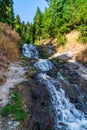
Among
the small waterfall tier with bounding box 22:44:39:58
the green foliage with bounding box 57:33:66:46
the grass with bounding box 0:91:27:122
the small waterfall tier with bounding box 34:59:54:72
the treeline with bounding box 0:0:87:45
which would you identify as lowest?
the grass with bounding box 0:91:27:122

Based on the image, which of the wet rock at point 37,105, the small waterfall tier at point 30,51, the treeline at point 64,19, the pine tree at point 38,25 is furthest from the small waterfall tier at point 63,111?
the pine tree at point 38,25

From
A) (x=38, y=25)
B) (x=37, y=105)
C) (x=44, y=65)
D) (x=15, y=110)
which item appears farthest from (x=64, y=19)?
(x=15, y=110)

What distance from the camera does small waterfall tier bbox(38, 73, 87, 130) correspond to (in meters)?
20.6

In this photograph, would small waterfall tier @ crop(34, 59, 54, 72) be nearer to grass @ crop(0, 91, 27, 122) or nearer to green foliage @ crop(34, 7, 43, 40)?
grass @ crop(0, 91, 27, 122)

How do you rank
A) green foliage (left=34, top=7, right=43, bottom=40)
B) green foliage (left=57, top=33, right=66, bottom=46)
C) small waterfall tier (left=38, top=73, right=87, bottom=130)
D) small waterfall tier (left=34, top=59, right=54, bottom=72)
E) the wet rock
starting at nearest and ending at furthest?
the wet rock
small waterfall tier (left=38, top=73, right=87, bottom=130)
small waterfall tier (left=34, top=59, right=54, bottom=72)
green foliage (left=57, top=33, right=66, bottom=46)
green foliage (left=34, top=7, right=43, bottom=40)

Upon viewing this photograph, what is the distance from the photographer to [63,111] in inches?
903

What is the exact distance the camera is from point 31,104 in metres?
20.4

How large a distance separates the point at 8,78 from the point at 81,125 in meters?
9.22

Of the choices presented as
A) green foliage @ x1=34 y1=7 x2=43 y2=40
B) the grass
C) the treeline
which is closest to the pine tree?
green foliage @ x1=34 y1=7 x2=43 y2=40

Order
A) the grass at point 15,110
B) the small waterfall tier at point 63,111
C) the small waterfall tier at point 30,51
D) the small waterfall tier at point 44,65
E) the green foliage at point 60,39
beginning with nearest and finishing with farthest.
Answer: the grass at point 15,110 < the small waterfall tier at point 63,111 < the small waterfall tier at point 44,65 < the small waterfall tier at point 30,51 < the green foliage at point 60,39

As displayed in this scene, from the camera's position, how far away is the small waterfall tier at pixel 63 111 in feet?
67.7

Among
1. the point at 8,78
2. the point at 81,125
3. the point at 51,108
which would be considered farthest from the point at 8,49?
the point at 81,125

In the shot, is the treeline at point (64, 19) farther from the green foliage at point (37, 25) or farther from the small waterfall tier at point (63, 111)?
the small waterfall tier at point (63, 111)

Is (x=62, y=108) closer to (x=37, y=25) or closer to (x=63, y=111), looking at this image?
(x=63, y=111)
